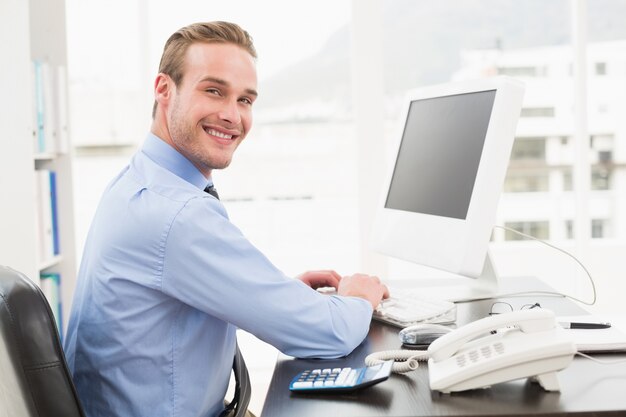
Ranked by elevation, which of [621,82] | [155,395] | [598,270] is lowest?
[598,270]

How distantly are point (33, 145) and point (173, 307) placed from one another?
1560 millimetres

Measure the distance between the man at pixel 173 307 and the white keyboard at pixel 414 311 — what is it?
141 millimetres

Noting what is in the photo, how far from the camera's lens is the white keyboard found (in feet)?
5.07

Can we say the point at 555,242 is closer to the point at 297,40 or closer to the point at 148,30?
the point at 297,40

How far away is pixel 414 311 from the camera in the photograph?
1592 millimetres

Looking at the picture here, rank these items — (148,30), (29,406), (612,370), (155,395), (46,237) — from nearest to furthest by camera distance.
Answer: (29,406), (612,370), (155,395), (46,237), (148,30)

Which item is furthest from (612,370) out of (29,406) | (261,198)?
(261,198)

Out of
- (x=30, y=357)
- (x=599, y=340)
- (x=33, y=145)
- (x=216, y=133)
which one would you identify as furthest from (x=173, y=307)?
(x=33, y=145)

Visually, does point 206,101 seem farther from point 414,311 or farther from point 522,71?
point 522,71

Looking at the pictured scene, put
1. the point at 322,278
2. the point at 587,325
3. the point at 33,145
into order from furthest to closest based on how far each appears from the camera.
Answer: the point at 33,145 < the point at 322,278 < the point at 587,325

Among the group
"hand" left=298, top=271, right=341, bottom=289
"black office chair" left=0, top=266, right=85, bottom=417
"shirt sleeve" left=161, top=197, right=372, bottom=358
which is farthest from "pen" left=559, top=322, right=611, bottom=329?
"black office chair" left=0, top=266, right=85, bottom=417

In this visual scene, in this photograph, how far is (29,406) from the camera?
3.51 feet

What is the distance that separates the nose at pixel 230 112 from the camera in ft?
4.98

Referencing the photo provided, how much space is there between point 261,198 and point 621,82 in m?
1.96
